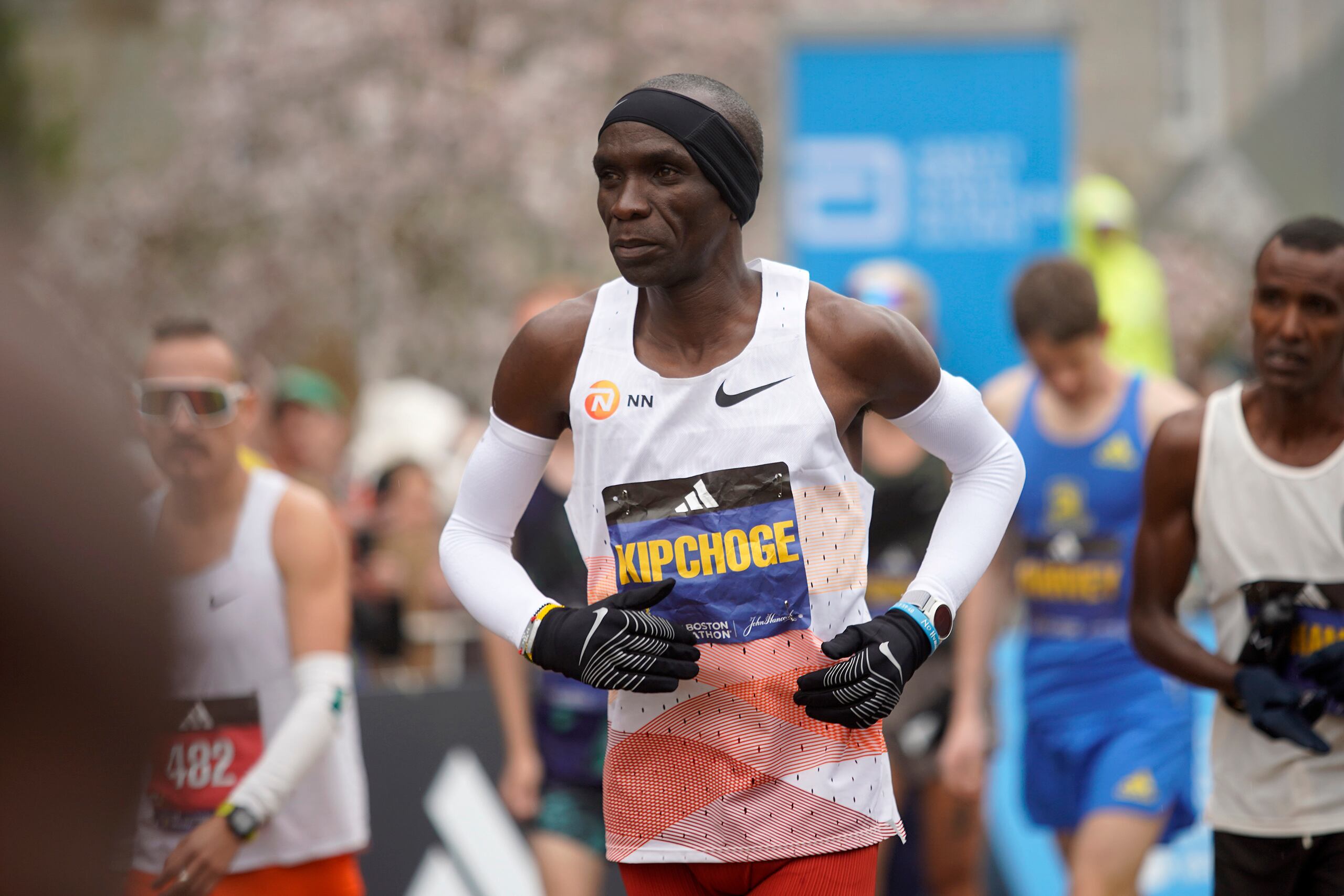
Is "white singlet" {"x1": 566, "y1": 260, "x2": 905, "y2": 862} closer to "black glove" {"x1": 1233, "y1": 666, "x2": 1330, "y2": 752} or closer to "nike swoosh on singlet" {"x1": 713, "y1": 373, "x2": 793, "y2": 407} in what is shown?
"nike swoosh on singlet" {"x1": 713, "y1": 373, "x2": 793, "y2": 407}

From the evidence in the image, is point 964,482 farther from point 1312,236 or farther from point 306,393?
point 306,393

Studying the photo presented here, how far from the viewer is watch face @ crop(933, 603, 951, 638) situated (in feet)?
11.4

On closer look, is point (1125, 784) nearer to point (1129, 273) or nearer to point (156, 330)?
point (156, 330)

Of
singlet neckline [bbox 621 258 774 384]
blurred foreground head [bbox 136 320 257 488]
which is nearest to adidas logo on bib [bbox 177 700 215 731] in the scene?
blurred foreground head [bbox 136 320 257 488]

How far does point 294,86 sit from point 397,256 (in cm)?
282

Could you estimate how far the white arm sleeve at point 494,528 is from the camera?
3586 millimetres

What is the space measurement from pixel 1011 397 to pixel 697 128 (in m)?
3.47

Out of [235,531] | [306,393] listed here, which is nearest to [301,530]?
[235,531]

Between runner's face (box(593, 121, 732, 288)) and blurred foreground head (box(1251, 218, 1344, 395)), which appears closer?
runner's face (box(593, 121, 732, 288))

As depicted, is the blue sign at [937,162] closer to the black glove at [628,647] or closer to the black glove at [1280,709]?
the black glove at [1280,709]

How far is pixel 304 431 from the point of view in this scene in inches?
347

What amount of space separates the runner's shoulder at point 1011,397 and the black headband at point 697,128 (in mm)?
3196

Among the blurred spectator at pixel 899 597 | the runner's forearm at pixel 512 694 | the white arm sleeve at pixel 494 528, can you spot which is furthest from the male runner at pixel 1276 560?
the runner's forearm at pixel 512 694

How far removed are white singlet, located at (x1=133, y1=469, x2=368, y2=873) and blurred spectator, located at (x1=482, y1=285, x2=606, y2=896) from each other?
1204 mm
